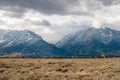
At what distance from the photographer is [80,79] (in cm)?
3719

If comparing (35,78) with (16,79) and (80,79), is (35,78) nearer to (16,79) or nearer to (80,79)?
(16,79)

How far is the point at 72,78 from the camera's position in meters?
37.9

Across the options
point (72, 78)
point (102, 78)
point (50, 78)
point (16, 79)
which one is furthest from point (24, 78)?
point (102, 78)

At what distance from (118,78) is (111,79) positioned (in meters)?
1.06

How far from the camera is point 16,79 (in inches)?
1390

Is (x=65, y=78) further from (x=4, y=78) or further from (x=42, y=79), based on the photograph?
(x=4, y=78)

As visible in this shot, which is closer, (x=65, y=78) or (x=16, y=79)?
(x=16, y=79)

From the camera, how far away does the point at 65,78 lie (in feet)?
124

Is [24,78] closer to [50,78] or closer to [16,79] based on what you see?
[16,79]

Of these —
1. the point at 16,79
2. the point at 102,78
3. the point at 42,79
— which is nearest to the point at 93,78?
the point at 102,78

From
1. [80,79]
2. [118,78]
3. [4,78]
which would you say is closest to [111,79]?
[118,78]

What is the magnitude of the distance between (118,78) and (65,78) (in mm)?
6184

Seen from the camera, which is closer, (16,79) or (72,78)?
(16,79)

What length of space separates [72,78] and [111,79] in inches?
188
